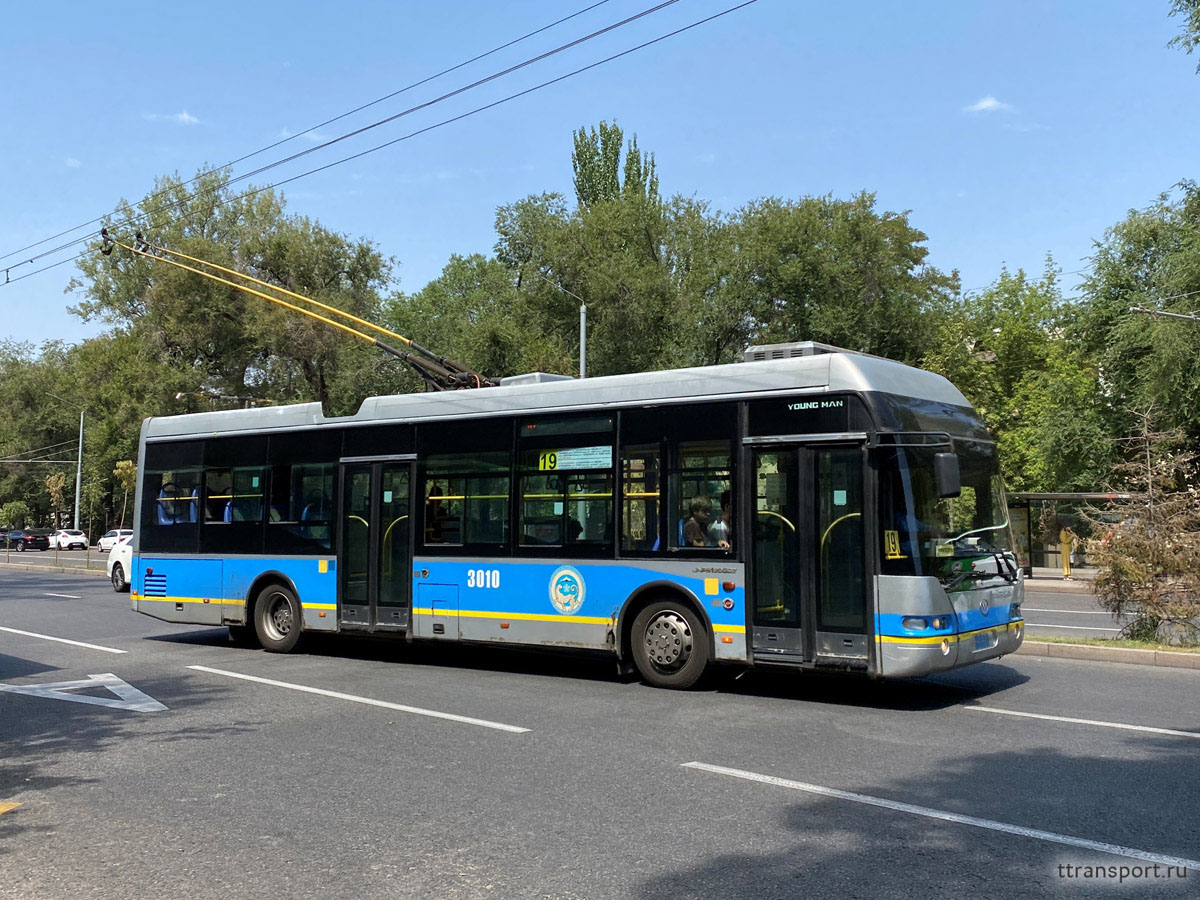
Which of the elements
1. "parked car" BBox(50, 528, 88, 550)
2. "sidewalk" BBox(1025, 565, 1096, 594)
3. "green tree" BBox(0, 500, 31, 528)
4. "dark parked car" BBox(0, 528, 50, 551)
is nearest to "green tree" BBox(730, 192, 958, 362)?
"sidewalk" BBox(1025, 565, 1096, 594)

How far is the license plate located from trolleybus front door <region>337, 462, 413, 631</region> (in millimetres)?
6448

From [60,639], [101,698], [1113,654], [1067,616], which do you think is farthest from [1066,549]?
[101,698]

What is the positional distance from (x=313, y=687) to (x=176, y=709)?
5.25 ft

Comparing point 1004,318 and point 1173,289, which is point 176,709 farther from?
point 1004,318

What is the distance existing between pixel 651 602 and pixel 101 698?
5.36 m

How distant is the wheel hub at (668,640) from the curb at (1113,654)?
3743 mm

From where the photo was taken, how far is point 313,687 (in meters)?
10.9

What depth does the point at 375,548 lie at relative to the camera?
519 inches

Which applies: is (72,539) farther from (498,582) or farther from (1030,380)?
(498,582)

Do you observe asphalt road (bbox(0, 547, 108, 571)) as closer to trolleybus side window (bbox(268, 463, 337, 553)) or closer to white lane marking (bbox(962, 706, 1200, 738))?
trolleybus side window (bbox(268, 463, 337, 553))

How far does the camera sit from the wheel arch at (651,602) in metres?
10.3

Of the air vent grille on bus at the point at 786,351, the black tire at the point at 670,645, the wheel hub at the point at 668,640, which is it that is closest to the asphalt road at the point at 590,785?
the black tire at the point at 670,645

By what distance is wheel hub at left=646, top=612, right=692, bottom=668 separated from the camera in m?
10.5

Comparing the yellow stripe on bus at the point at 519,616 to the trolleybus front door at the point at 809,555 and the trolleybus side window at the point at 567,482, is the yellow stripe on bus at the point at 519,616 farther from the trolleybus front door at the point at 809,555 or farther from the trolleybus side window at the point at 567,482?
the trolleybus front door at the point at 809,555
